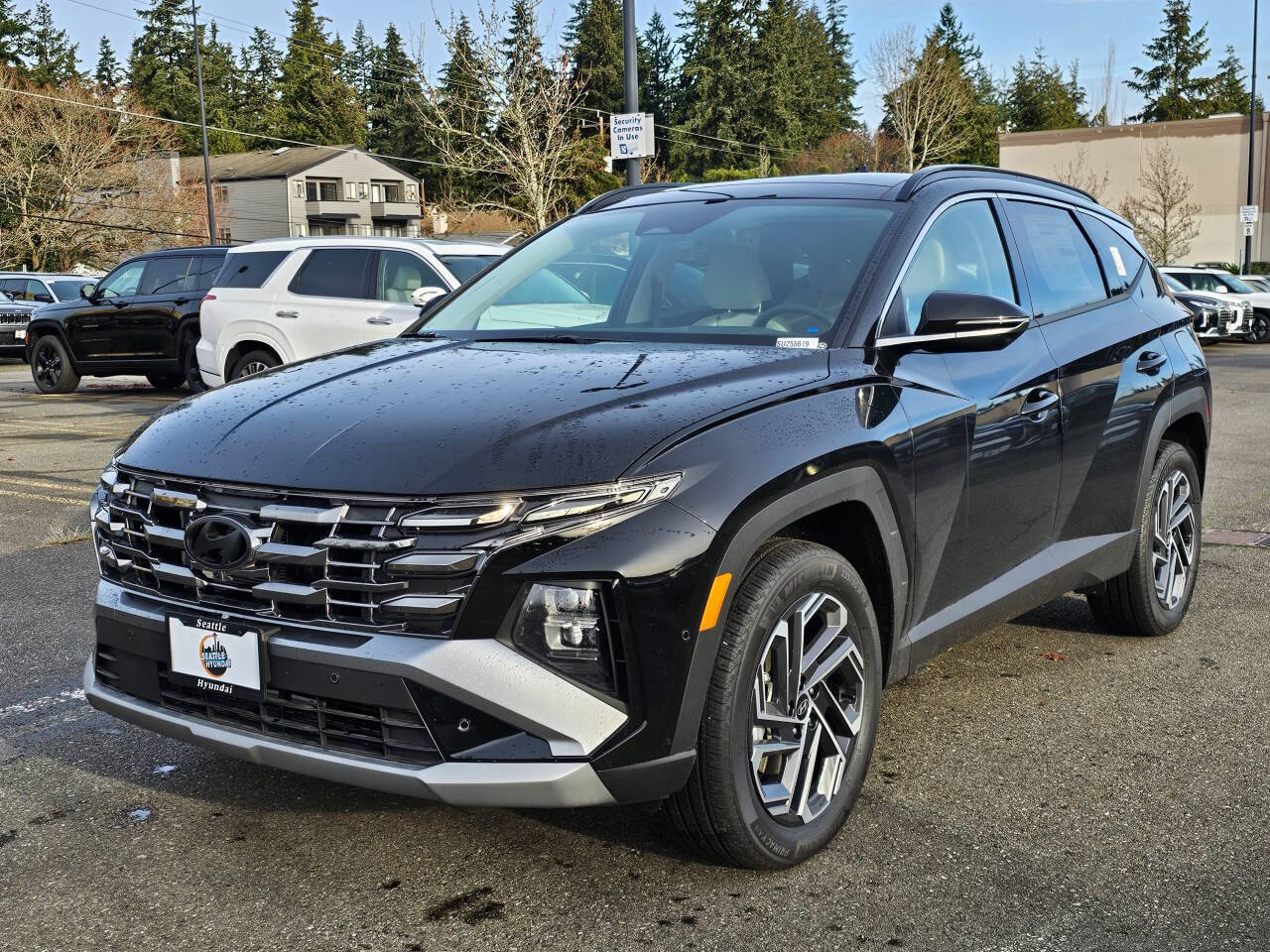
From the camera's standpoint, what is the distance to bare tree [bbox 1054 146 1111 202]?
55.6 metres

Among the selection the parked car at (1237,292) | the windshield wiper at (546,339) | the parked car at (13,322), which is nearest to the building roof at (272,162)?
the parked car at (13,322)

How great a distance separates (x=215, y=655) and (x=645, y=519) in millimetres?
1074

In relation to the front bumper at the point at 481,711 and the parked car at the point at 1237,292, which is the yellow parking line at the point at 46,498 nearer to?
the front bumper at the point at 481,711

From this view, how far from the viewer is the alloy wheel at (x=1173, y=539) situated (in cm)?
532

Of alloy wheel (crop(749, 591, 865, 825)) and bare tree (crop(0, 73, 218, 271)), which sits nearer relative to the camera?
alloy wheel (crop(749, 591, 865, 825))

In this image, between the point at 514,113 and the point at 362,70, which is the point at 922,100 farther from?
the point at 362,70

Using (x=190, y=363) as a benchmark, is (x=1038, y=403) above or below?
above

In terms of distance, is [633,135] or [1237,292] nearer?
[633,135]

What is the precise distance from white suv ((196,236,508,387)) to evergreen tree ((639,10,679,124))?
73.9 m

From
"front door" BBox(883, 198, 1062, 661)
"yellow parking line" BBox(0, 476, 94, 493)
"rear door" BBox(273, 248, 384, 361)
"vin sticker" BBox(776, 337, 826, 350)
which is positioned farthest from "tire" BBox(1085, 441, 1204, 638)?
"rear door" BBox(273, 248, 384, 361)

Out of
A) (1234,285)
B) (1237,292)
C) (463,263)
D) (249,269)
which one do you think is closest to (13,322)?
(249,269)

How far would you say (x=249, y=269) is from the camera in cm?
1347

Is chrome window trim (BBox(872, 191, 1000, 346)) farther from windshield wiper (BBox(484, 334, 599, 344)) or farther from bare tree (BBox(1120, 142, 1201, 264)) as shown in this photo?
bare tree (BBox(1120, 142, 1201, 264))

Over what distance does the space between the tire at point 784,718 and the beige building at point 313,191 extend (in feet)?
254
